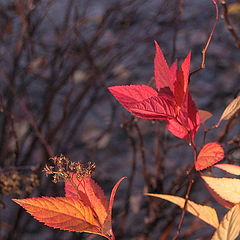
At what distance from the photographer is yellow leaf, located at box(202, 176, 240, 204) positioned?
549 mm

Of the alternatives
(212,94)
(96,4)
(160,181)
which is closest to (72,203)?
(160,181)

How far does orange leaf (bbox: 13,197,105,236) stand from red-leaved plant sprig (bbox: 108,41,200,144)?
116 mm

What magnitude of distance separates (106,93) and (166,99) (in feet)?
3.87

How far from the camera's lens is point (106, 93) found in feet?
5.56

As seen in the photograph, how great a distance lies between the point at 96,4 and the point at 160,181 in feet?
4.88

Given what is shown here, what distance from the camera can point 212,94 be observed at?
1890 mm

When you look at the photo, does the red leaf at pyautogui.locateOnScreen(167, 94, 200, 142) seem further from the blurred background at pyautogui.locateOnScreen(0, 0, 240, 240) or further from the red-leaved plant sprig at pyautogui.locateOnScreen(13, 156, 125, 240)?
the blurred background at pyautogui.locateOnScreen(0, 0, 240, 240)

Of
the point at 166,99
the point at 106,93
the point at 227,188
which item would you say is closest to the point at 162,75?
the point at 166,99

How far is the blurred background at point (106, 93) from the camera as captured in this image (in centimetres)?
127

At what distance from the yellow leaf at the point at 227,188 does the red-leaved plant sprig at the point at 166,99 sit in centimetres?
7

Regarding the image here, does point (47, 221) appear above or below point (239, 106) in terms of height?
below

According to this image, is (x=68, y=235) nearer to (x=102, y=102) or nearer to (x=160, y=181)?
(x=160, y=181)

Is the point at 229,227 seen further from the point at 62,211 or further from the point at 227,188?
the point at 62,211

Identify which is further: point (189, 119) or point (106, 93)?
point (106, 93)
